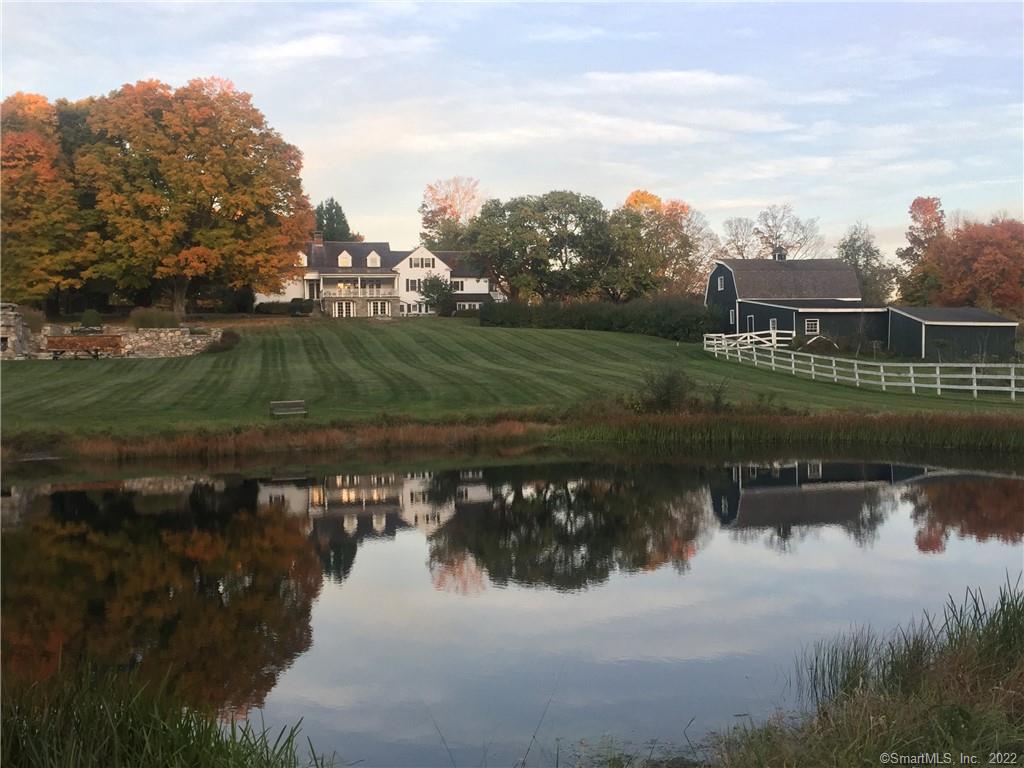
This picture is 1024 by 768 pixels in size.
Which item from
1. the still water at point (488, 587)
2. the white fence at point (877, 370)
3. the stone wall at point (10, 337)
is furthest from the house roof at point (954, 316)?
the stone wall at point (10, 337)

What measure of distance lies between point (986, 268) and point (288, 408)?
5349 centimetres

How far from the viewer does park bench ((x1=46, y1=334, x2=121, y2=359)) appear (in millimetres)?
45938

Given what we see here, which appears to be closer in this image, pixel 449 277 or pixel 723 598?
pixel 723 598

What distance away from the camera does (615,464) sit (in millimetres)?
27922

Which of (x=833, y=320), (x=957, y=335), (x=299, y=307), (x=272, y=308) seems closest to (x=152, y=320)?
(x=299, y=307)

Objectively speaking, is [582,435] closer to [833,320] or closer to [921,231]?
[833,320]

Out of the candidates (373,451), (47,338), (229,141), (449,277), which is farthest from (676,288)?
(373,451)

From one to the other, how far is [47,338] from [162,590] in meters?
34.3

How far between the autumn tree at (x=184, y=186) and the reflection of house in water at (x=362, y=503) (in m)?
31.5

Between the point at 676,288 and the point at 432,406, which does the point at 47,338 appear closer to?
the point at 432,406

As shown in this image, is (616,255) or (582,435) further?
(616,255)

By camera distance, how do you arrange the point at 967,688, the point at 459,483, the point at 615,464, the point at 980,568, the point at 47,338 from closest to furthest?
the point at 967,688, the point at 980,568, the point at 459,483, the point at 615,464, the point at 47,338

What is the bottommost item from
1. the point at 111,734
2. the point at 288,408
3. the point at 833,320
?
the point at 111,734

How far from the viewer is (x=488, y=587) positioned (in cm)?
1614
